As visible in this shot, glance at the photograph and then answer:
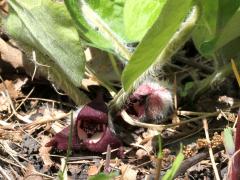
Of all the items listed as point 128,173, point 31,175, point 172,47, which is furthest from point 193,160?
point 31,175

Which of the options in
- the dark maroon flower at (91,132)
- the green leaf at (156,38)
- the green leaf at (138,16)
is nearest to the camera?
the green leaf at (156,38)

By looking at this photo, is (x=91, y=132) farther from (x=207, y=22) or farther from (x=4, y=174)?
(x=207, y=22)

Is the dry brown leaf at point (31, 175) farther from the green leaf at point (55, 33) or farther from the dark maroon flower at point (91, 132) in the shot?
the green leaf at point (55, 33)

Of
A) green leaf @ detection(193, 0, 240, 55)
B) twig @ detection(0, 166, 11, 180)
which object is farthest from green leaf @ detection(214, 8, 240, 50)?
twig @ detection(0, 166, 11, 180)

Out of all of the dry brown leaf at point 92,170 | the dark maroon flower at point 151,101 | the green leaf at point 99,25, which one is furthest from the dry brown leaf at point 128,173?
the green leaf at point 99,25

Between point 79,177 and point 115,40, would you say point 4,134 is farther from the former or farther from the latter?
point 115,40

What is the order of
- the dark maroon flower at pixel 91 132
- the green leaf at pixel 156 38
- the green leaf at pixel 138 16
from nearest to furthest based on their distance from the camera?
the green leaf at pixel 156 38
the green leaf at pixel 138 16
the dark maroon flower at pixel 91 132
